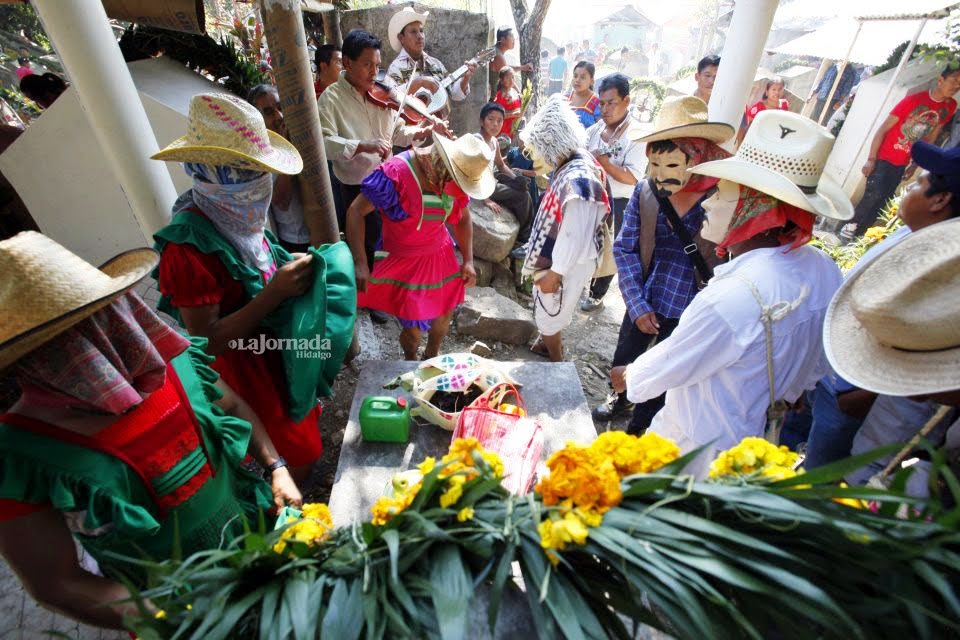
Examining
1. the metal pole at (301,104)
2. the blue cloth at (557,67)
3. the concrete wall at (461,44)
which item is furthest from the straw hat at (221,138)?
the blue cloth at (557,67)

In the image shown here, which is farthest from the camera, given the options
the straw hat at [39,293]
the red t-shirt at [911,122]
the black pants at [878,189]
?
the black pants at [878,189]

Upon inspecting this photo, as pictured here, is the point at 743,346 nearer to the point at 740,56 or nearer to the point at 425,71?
the point at 740,56

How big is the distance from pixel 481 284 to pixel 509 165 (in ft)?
7.47

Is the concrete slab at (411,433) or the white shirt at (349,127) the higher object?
the white shirt at (349,127)

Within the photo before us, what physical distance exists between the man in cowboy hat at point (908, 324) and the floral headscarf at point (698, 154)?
1.47 m

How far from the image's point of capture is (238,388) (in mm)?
2172

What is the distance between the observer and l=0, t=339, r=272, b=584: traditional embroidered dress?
1.17 metres

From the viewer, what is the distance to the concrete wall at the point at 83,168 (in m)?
3.29

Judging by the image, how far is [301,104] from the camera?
2.63m

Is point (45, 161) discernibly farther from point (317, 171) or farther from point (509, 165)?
point (509, 165)

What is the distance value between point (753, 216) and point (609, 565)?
1516 mm

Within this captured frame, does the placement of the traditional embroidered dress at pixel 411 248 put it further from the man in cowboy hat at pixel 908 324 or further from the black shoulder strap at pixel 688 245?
the man in cowboy hat at pixel 908 324

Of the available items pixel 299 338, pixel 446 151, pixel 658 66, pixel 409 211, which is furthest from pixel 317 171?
pixel 658 66

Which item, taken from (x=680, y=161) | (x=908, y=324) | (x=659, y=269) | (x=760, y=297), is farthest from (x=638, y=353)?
(x=908, y=324)
